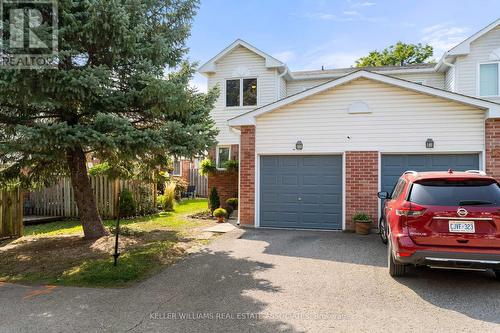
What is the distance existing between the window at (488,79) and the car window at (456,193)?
1104 cm

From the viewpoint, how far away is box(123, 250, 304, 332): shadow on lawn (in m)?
4.39

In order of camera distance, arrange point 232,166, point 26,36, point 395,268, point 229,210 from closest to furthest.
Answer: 1. point 395,268
2. point 26,36
3. point 229,210
4. point 232,166

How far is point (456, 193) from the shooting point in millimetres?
5445

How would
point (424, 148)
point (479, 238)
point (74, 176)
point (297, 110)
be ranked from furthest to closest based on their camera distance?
point (297, 110)
point (424, 148)
point (74, 176)
point (479, 238)

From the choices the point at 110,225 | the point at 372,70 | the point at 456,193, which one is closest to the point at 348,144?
the point at 456,193

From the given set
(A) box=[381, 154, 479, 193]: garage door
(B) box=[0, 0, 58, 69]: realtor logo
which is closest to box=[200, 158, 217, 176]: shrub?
(A) box=[381, 154, 479, 193]: garage door

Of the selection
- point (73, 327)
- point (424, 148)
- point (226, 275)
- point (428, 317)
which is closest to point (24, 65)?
point (73, 327)

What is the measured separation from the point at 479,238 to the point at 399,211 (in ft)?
3.77

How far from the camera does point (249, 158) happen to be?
11.6m

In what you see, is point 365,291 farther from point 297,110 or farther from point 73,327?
point 297,110

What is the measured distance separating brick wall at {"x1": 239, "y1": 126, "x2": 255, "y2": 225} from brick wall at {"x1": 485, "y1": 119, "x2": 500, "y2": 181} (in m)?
6.86

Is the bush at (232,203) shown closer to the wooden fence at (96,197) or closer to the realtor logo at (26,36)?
the wooden fence at (96,197)

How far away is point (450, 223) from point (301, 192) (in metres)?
6.10

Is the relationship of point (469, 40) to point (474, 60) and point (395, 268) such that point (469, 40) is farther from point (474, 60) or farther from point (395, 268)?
point (395, 268)
